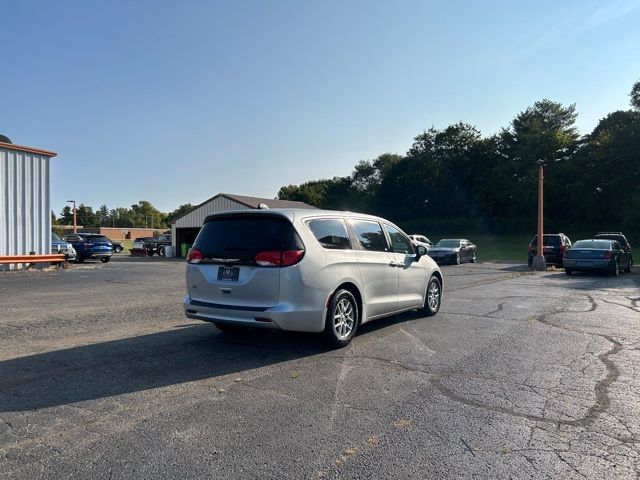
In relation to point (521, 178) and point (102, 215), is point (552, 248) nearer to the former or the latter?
point (521, 178)

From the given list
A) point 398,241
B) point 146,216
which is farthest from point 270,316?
point 146,216

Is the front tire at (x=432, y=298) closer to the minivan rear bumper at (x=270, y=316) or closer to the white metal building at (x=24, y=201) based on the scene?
the minivan rear bumper at (x=270, y=316)

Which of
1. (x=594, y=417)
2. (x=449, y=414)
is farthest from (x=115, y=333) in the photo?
(x=594, y=417)

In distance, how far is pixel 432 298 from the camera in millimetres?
9172

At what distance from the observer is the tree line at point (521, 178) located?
5328 centimetres

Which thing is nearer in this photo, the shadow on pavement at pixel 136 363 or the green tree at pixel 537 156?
the shadow on pavement at pixel 136 363

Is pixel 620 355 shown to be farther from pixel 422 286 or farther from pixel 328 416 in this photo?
pixel 328 416

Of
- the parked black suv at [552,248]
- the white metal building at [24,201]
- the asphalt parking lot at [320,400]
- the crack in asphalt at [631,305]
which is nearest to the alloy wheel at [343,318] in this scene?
the asphalt parking lot at [320,400]

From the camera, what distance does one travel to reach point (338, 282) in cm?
638

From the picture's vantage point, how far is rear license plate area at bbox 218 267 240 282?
19.9 ft

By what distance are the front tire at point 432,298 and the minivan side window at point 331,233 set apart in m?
2.73

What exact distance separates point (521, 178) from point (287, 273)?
6491cm

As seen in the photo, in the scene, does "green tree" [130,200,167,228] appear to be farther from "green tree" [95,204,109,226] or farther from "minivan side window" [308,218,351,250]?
"minivan side window" [308,218,351,250]

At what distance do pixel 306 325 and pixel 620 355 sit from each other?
404 centimetres
